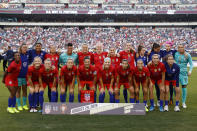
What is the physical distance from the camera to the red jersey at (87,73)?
6729 mm

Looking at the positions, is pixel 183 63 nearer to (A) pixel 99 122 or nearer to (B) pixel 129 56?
(B) pixel 129 56

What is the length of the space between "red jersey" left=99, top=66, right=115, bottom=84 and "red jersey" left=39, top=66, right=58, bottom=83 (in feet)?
3.94

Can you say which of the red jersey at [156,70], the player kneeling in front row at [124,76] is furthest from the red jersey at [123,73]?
the red jersey at [156,70]

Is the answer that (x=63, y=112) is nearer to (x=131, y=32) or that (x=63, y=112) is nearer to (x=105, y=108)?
(x=105, y=108)

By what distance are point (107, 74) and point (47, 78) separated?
1582mm

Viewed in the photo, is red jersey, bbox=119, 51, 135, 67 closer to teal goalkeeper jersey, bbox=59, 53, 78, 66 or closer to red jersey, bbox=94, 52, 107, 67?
red jersey, bbox=94, 52, 107, 67

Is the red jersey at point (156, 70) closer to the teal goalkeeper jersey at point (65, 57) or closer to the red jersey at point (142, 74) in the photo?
the red jersey at point (142, 74)

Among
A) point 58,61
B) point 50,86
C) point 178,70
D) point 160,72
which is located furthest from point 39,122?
point 178,70

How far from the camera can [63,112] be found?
6.18 metres

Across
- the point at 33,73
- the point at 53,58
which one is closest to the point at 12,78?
the point at 33,73

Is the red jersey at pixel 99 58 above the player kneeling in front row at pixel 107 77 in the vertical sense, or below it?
above

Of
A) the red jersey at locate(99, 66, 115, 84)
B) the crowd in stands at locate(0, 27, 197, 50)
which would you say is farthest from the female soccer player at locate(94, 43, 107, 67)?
the crowd in stands at locate(0, 27, 197, 50)

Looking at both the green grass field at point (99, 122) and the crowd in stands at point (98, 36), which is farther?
the crowd in stands at point (98, 36)

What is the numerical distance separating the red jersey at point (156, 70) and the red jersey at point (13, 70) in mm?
3419
